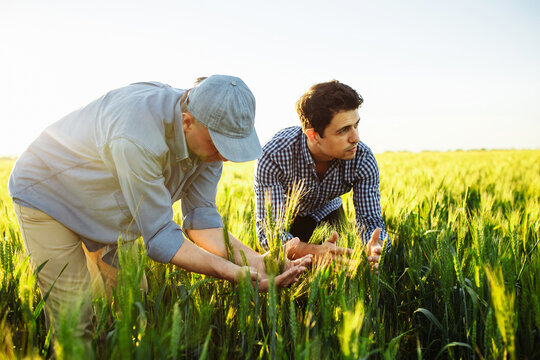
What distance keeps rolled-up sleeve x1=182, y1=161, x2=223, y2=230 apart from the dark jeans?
3.97 feet

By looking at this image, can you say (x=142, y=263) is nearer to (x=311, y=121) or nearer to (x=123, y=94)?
(x=123, y=94)

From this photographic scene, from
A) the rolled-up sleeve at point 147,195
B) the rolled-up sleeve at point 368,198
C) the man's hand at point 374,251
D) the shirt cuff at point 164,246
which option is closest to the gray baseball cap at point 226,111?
the rolled-up sleeve at point 147,195

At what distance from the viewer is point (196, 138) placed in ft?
4.76

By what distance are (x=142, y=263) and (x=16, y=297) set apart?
624 millimetres

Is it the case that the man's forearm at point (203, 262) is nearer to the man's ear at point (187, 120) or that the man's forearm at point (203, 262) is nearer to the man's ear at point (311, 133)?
the man's ear at point (187, 120)

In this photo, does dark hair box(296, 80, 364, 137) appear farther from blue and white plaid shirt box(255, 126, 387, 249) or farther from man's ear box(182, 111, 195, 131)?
man's ear box(182, 111, 195, 131)

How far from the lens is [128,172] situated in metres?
1.26

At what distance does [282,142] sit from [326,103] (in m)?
0.38

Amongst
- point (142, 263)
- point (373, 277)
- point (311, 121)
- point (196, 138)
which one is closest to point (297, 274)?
point (373, 277)

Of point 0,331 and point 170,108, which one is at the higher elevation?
point 170,108

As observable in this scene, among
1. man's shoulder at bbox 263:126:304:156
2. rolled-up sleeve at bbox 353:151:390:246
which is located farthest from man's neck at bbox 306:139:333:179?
rolled-up sleeve at bbox 353:151:390:246

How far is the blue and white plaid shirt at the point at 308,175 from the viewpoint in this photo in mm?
2303

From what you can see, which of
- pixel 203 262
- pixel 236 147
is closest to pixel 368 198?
pixel 236 147

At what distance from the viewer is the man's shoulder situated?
7.88 feet
